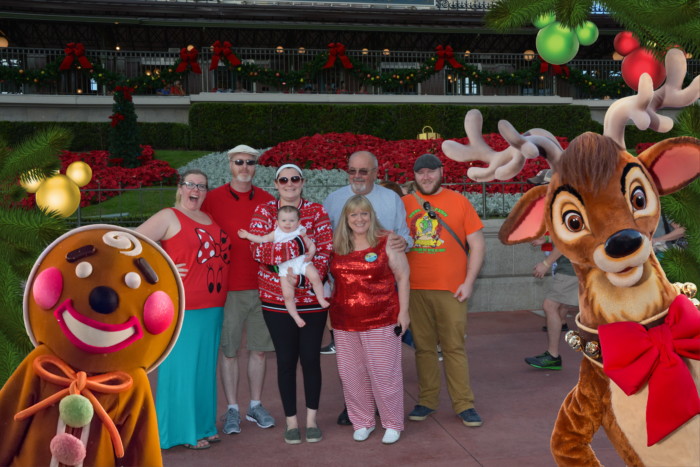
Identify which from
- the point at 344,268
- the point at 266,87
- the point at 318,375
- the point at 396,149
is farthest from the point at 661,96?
the point at 266,87

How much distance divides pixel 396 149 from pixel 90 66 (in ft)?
35.1

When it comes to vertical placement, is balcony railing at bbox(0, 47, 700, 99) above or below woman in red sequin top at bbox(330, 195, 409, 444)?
above

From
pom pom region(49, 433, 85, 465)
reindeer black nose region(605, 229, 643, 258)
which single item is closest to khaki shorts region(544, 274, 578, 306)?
reindeer black nose region(605, 229, 643, 258)

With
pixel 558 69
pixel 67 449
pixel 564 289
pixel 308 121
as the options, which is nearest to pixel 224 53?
pixel 308 121

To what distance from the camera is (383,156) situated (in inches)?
514

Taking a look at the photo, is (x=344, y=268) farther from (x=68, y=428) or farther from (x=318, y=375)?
(x=68, y=428)

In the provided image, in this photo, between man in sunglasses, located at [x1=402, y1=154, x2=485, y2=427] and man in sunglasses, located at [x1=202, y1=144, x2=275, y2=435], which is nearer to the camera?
man in sunglasses, located at [x1=202, y1=144, x2=275, y2=435]

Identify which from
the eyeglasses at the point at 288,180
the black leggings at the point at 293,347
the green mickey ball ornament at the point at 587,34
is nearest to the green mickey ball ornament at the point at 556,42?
the green mickey ball ornament at the point at 587,34

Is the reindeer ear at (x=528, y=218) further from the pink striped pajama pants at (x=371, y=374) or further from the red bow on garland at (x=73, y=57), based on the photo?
the red bow on garland at (x=73, y=57)

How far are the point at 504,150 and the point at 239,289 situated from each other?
2647 millimetres

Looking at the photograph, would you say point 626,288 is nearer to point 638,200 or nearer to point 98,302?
point 638,200

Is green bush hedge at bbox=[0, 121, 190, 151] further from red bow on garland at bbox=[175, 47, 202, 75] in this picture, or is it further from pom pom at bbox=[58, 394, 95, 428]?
pom pom at bbox=[58, 394, 95, 428]

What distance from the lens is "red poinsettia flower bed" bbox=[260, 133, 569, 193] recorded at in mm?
11898

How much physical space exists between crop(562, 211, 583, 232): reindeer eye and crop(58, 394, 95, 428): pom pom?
1.99m
